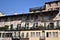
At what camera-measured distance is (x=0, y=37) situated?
6650 cm

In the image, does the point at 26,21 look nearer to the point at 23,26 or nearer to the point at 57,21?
the point at 23,26

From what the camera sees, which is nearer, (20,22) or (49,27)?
(49,27)

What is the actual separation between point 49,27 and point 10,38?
12.5 meters

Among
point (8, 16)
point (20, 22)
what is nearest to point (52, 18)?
point (20, 22)

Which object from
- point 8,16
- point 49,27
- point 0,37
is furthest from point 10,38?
point 49,27

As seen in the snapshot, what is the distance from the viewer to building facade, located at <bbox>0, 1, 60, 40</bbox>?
61356 millimetres

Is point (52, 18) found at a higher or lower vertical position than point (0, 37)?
higher

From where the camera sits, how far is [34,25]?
64.9 metres

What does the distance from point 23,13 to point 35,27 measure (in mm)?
6377

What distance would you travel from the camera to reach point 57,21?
61906 mm

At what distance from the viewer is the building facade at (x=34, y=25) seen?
6136 centimetres

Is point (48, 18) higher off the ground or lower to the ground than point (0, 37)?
higher

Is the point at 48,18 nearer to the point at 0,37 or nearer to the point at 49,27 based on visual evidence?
the point at 49,27

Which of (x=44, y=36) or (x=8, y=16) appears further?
(x=8, y=16)
